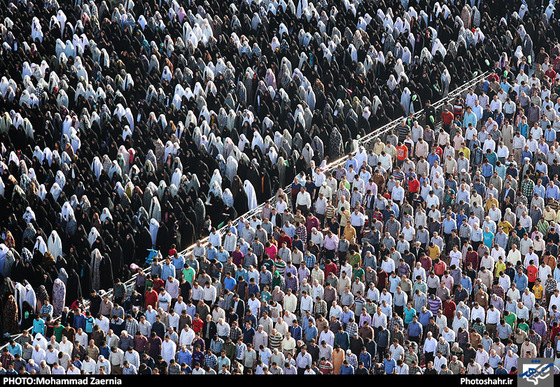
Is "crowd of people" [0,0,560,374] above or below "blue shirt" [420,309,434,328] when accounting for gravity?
above

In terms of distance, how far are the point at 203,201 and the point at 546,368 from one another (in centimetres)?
1147

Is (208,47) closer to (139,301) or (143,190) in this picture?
(143,190)

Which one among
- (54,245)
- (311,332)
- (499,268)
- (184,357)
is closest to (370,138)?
(499,268)

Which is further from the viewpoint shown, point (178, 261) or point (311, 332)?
point (178, 261)

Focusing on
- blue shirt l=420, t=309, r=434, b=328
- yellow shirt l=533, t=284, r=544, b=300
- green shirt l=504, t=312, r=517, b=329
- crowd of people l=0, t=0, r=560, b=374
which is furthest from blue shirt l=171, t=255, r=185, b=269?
yellow shirt l=533, t=284, r=544, b=300

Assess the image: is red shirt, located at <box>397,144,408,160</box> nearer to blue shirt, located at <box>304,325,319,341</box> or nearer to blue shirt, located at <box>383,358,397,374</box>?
blue shirt, located at <box>304,325,319,341</box>

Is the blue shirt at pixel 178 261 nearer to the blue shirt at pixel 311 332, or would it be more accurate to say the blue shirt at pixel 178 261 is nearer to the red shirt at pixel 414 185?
the blue shirt at pixel 311 332

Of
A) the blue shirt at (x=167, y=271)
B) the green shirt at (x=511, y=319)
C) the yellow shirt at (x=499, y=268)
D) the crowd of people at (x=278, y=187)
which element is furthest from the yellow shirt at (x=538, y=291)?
the blue shirt at (x=167, y=271)

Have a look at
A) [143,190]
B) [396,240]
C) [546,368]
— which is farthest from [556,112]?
[546,368]

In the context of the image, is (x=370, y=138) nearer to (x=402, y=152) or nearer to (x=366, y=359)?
(x=402, y=152)

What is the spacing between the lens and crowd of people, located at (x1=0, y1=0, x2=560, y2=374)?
33562 millimetres

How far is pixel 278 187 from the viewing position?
3984 cm

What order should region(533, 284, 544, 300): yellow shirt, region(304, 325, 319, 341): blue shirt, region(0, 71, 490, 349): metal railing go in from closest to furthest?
region(304, 325, 319, 341): blue shirt, region(533, 284, 544, 300): yellow shirt, region(0, 71, 490, 349): metal railing

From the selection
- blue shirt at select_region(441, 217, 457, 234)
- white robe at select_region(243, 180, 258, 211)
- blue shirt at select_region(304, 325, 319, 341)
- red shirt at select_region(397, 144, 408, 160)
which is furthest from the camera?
red shirt at select_region(397, 144, 408, 160)
